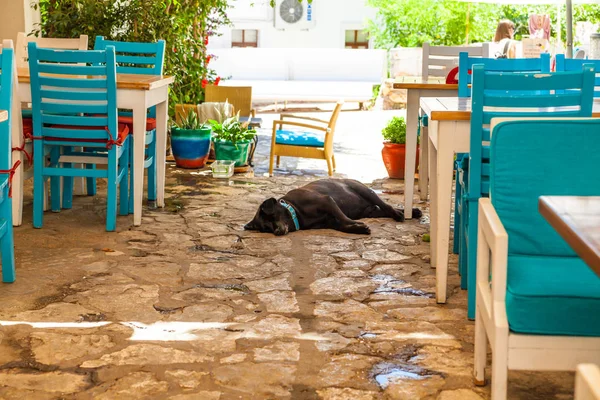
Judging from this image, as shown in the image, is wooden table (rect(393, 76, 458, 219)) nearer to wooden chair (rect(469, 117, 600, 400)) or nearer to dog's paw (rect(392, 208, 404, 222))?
dog's paw (rect(392, 208, 404, 222))

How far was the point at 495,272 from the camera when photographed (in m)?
2.36

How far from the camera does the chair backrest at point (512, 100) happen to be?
3.30 metres

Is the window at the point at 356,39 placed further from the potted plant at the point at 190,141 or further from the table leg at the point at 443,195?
the table leg at the point at 443,195

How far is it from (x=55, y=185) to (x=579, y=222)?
4.30 meters

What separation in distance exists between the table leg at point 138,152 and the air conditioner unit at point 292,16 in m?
13.1

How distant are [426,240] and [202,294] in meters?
1.59

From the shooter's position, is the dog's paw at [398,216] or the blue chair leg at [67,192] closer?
the dog's paw at [398,216]

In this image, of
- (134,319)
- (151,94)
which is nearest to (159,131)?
(151,94)

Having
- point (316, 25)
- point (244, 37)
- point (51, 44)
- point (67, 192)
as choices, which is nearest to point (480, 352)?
point (67, 192)

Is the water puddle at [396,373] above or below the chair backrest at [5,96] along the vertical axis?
below

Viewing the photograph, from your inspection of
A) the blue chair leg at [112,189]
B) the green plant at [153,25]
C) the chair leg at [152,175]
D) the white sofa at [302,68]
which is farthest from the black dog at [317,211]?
the white sofa at [302,68]

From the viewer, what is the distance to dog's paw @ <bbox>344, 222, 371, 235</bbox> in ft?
16.9

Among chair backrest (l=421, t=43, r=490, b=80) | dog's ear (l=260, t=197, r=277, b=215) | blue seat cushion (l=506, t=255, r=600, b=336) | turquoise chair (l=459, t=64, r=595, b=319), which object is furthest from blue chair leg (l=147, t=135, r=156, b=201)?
blue seat cushion (l=506, t=255, r=600, b=336)

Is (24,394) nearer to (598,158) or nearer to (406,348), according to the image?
(406,348)
